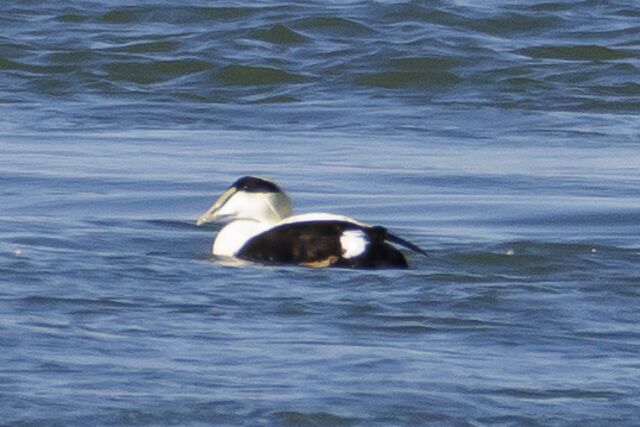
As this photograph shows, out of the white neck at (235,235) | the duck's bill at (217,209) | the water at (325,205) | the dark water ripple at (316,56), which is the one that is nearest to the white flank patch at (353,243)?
the water at (325,205)

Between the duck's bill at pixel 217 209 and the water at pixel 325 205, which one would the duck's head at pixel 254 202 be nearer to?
the duck's bill at pixel 217 209

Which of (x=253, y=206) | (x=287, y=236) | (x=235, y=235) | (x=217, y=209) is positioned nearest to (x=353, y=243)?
(x=287, y=236)

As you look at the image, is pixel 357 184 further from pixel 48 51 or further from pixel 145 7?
pixel 145 7

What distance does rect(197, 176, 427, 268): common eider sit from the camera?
30.7ft

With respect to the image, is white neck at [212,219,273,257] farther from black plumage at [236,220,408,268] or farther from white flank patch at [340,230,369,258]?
white flank patch at [340,230,369,258]

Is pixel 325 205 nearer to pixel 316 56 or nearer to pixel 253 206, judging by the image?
pixel 253 206

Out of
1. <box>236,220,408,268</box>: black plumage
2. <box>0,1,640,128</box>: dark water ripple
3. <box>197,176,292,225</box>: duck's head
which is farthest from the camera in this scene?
<box>0,1,640,128</box>: dark water ripple

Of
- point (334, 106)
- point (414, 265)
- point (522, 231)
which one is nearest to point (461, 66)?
point (334, 106)

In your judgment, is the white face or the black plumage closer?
the black plumage

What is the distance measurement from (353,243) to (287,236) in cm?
43

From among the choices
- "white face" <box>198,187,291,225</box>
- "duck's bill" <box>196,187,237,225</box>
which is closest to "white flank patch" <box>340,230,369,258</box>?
"white face" <box>198,187,291,225</box>

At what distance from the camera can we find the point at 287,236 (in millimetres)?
9688

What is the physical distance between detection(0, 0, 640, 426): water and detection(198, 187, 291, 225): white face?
0.23 metres

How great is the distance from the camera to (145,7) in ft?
76.4
